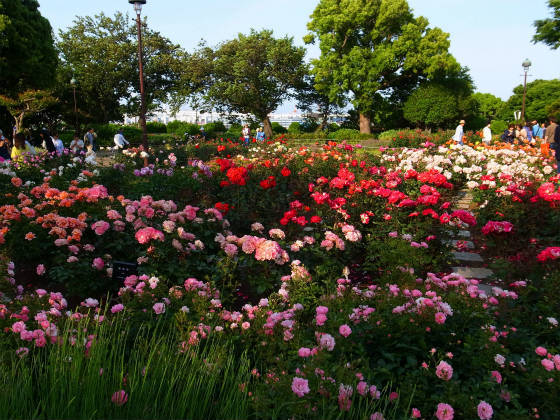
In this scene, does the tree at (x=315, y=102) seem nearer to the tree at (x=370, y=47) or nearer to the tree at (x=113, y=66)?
the tree at (x=370, y=47)

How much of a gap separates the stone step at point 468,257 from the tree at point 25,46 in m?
19.8

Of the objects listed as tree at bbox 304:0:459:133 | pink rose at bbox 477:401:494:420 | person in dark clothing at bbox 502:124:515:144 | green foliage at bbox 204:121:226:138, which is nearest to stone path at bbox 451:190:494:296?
pink rose at bbox 477:401:494:420

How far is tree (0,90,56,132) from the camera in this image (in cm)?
2561

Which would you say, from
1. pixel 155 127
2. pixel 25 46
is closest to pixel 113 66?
pixel 155 127

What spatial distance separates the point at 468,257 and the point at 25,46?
2067 centimetres

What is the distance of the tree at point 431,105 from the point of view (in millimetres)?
31531

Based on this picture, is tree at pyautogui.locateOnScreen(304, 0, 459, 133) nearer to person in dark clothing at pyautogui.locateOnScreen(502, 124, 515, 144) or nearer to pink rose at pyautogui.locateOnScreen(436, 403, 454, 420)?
person in dark clothing at pyautogui.locateOnScreen(502, 124, 515, 144)

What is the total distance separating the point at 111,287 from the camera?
156 inches

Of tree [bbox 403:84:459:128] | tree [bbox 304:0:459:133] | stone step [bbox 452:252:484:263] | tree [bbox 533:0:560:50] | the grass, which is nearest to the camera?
the grass

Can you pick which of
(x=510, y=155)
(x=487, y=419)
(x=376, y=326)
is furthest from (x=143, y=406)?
(x=510, y=155)

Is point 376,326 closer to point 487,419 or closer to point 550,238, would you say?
point 487,419

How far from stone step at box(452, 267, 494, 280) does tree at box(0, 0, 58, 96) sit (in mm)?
20034

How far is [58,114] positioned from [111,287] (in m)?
37.2

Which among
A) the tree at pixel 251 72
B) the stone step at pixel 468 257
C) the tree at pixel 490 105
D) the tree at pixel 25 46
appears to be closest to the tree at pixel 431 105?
the tree at pixel 251 72
